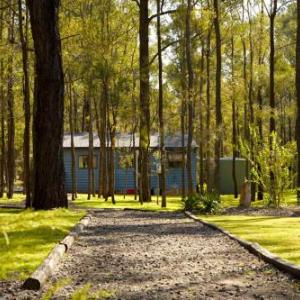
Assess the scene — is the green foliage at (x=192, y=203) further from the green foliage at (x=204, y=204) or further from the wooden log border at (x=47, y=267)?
the wooden log border at (x=47, y=267)

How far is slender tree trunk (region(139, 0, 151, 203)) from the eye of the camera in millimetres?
26047

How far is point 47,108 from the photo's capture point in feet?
56.0

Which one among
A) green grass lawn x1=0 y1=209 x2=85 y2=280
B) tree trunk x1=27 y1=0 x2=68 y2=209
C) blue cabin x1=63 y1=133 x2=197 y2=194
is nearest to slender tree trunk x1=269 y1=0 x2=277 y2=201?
tree trunk x1=27 y1=0 x2=68 y2=209

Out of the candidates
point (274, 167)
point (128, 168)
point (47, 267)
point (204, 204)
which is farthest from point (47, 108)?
point (128, 168)

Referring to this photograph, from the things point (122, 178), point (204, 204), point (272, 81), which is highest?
point (272, 81)

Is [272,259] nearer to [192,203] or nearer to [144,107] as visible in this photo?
[192,203]

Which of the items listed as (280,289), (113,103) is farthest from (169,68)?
(280,289)

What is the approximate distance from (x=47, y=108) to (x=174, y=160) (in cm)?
2396

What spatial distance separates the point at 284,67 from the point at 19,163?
100 feet

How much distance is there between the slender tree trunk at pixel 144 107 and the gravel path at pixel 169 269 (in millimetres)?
14587

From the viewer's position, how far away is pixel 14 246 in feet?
29.1

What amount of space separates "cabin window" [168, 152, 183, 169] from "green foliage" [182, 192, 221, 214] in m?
20.8

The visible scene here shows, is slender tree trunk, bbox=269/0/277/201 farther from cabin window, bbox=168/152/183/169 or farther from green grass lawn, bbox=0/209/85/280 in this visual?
cabin window, bbox=168/152/183/169

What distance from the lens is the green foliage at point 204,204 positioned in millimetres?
17962
